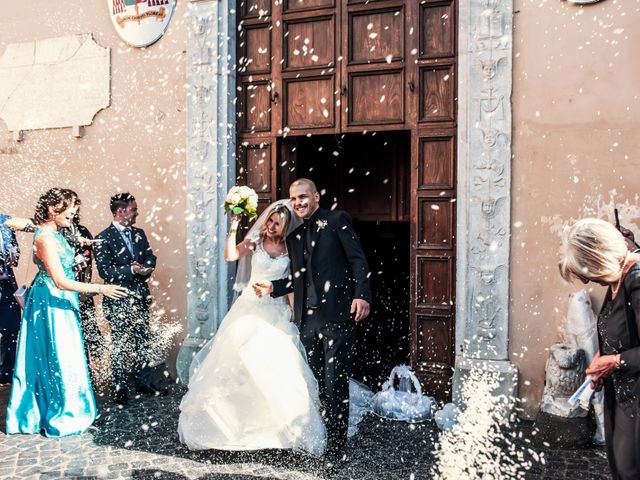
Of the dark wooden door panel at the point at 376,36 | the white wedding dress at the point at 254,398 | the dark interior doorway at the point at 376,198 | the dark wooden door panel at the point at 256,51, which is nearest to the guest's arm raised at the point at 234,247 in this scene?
the white wedding dress at the point at 254,398

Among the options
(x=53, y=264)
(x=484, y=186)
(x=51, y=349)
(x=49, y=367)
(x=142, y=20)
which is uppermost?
(x=142, y=20)

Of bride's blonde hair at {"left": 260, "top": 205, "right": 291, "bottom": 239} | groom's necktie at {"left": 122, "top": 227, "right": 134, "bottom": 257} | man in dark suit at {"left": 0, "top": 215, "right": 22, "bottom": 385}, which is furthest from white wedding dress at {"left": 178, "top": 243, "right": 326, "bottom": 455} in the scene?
man in dark suit at {"left": 0, "top": 215, "right": 22, "bottom": 385}

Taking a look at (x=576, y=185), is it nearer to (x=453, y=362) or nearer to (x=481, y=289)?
(x=481, y=289)

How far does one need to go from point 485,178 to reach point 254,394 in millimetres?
2730

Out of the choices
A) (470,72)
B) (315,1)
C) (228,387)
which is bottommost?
(228,387)

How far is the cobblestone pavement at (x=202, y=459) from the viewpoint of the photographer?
3.89 meters

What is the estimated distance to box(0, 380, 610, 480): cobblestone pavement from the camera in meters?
3.89

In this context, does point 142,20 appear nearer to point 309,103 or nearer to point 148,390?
point 309,103

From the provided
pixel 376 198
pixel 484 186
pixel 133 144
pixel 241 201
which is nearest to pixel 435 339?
pixel 484 186

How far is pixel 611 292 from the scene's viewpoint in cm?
272

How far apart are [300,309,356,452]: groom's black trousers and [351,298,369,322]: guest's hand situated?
8.4 inches

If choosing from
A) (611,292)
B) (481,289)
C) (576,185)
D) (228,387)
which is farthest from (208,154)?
(611,292)

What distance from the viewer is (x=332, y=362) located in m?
4.27

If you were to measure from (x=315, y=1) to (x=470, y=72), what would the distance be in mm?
1861
